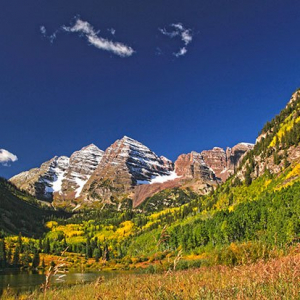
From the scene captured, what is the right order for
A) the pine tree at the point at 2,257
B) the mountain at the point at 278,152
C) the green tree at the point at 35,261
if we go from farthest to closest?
1. the mountain at the point at 278,152
2. the green tree at the point at 35,261
3. the pine tree at the point at 2,257

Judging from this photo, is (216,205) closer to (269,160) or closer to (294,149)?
(269,160)

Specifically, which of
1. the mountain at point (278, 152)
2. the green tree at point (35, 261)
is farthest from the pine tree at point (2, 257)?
the mountain at point (278, 152)

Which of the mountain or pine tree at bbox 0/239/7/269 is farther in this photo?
the mountain

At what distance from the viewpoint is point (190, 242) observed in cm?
13912

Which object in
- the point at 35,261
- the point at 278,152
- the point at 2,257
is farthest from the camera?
the point at 278,152

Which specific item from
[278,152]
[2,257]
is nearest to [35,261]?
[2,257]

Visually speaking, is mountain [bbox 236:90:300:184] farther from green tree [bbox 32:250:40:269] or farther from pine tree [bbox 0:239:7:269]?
pine tree [bbox 0:239:7:269]

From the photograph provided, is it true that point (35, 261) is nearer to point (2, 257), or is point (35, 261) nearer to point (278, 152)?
point (2, 257)

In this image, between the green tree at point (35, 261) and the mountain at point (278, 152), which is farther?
the mountain at point (278, 152)

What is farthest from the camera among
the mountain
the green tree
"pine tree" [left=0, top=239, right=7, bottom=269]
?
the mountain

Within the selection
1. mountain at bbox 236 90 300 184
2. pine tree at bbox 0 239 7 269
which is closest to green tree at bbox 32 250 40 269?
pine tree at bbox 0 239 7 269

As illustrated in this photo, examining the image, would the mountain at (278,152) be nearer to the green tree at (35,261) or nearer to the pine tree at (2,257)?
the green tree at (35,261)

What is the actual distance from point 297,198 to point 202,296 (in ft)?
297

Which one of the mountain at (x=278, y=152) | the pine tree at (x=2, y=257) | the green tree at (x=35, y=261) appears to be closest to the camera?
the pine tree at (x=2, y=257)
